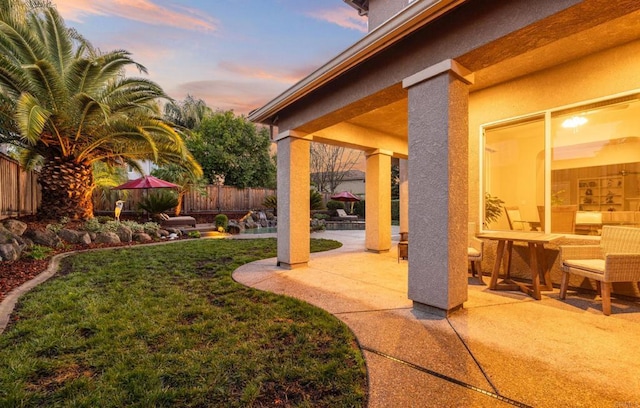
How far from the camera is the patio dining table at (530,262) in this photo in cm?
405

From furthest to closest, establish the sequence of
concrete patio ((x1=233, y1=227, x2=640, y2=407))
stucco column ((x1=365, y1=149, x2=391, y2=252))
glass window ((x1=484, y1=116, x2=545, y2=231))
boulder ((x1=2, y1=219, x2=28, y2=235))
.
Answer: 1. stucco column ((x1=365, y1=149, x2=391, y2=252))
2. boulder ((x1=2, y1=219, x2=28, y2=235))
3. glass window ((x1=484, y1=116, x2=545, y2=231))
4. concrete patio ((x1=233, y1=227, x2=640, y2=407))

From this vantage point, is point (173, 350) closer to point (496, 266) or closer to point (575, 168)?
point (496, 266)

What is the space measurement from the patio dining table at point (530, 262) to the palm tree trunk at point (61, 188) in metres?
11.4

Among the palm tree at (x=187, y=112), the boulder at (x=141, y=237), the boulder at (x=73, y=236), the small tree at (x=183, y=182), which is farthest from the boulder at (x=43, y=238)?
the palm tree at (x=187, y=112)

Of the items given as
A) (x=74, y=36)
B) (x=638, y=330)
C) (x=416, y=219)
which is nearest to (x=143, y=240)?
(x=74, y=36)

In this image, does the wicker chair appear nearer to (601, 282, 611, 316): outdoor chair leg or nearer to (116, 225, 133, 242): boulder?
(601, 282, 611, 316): outdoor chair leg

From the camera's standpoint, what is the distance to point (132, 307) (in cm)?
372

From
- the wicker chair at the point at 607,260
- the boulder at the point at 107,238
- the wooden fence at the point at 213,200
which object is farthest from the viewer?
the wooden fence at the point at 213,200

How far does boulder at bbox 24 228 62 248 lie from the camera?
751 cm

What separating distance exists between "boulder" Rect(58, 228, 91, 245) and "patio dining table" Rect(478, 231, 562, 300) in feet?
32.9

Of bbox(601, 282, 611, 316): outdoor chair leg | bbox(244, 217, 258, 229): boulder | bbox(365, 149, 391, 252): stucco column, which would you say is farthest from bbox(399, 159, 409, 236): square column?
bbox(244, 217, 258, 229): boulder

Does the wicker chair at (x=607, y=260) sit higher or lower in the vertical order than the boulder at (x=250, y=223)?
higher

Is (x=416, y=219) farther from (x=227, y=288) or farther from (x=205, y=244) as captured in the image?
(x=205, y=244)

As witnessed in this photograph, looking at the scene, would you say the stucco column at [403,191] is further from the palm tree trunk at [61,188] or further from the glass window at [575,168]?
the palm tree trunk at [61,188]
